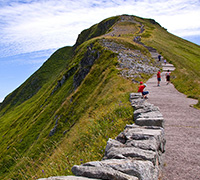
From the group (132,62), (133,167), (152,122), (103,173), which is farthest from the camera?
(132,62)

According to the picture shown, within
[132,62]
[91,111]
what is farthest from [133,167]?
[132,62]

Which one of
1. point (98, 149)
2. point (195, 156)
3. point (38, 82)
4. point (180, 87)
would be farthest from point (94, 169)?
point (38, 82)

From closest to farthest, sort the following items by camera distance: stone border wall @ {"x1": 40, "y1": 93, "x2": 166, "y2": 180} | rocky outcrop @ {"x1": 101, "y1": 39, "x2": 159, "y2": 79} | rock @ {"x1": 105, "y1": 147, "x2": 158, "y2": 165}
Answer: stone border wall @ {"x1": 40, "y1": 93, "x2": 166, "y2": 180}
rock @ {"x1": 105, "y1": 147, "x2": 158, "y2": 165}
rocky outcrop @ {"x1": 101, "y1": 39, "x2": 159, "y2": 79}

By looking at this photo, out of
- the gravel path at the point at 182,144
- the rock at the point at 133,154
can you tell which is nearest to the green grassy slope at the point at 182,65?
the gravel path at the point at 182,144

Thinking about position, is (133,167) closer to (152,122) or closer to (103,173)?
(103,173)

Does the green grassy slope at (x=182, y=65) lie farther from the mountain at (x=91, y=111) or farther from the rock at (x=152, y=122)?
the rock at (x=152, y=122)

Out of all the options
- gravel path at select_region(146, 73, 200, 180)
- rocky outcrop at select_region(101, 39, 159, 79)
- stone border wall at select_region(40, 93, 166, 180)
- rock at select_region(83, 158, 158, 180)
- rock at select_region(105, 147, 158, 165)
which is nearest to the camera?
stone border wall at select_region(40, 93, 166, 180)

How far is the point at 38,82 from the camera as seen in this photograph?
6388 inches

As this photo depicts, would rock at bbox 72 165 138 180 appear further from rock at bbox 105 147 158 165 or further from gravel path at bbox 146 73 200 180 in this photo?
gravel path at bbox 146 73 200 180

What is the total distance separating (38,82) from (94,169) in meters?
167

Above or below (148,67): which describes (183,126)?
below

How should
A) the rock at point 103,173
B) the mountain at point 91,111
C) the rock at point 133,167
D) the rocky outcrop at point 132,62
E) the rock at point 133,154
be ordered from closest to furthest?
1. the rock at point 103,173
2. the rock at point 133,167
3. the rock at point 133,154
4. the mountain at point 91,111
5. the rocky outcrop at point 132,62

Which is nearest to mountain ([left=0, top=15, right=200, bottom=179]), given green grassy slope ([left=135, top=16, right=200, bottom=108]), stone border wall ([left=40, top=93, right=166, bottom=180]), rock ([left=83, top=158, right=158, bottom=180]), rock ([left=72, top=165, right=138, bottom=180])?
green grassy slope ([left=135, top=16, right=200, bottom=108])

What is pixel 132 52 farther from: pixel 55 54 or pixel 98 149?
pixel 55 54
